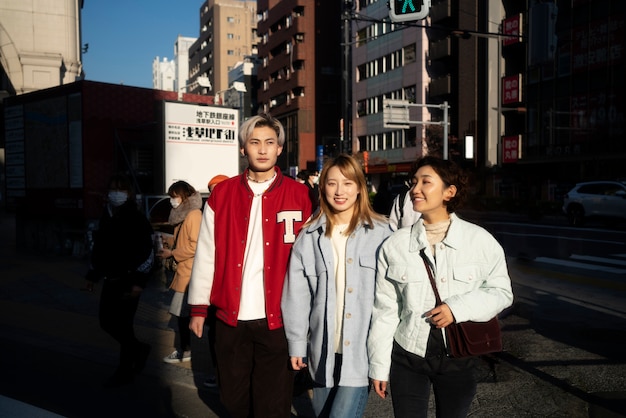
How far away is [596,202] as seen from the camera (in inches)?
823

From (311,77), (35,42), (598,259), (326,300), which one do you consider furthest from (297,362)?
(311,77)

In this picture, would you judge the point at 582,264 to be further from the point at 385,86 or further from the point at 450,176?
the point at 385,86

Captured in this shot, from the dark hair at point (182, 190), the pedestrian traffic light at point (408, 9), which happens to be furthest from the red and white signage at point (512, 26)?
the dark hair at point (182, 190)

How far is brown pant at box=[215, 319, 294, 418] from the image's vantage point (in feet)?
10.2

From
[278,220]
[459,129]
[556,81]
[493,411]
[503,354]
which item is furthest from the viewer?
[459,129]

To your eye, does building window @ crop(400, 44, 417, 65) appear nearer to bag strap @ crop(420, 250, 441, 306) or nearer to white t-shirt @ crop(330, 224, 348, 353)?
white t-shirt @ crop(330, 224, 348, 353)

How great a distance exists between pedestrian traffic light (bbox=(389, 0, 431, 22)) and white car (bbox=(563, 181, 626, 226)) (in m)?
14.1

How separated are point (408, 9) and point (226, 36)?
→ 90331 millimetres

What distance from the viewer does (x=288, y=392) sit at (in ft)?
10.4

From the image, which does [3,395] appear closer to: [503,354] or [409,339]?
[409,339]

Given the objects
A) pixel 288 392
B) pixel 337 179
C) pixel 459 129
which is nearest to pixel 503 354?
pixel 288 392

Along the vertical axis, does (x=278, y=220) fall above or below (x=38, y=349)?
above

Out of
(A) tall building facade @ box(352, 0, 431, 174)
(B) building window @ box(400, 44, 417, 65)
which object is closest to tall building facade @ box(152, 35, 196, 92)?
(A) tall building facade @ box(352, 0, 431, 174)

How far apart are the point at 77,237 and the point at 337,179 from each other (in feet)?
40.0
